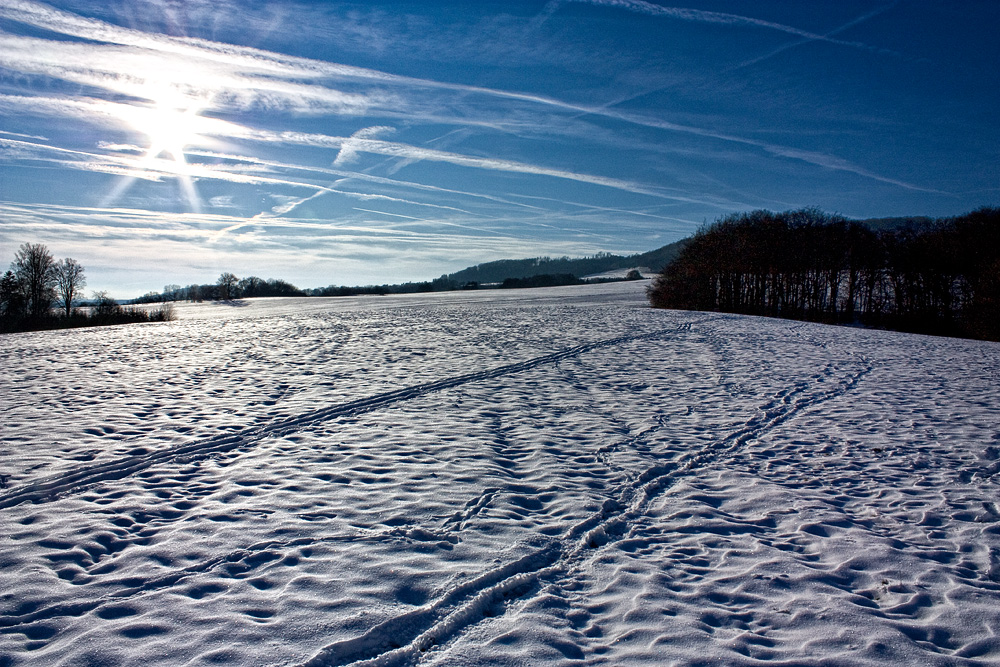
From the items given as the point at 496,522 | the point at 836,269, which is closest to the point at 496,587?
the point at 496,522

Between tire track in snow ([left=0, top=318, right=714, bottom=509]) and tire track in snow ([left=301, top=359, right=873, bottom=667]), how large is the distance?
202 inches

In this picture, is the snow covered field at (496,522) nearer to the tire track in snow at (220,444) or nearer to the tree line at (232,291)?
the tire track in snow at (220,444)

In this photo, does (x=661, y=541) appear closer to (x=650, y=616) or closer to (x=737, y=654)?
(x=650, y=616)

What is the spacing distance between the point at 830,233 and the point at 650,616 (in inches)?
1674

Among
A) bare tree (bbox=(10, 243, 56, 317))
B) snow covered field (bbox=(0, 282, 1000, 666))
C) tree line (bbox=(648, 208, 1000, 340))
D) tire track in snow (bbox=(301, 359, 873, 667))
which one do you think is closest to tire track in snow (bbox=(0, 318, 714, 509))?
snow covered field (bbox=(0, 282, 1000, 666))

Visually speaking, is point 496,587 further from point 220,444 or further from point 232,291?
point 232,291

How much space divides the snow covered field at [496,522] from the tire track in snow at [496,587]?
0.02m

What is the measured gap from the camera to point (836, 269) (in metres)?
37.9

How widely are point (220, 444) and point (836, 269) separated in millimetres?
42002

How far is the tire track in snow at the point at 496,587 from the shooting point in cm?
362

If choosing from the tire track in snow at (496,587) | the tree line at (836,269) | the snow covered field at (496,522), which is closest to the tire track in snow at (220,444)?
the snow covered field at (496,522)

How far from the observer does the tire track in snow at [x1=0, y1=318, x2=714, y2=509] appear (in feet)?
21.1

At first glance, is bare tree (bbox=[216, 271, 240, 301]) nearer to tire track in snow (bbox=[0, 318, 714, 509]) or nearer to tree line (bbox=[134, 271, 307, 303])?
tree line (bbox=[134, 271, 307, 303])

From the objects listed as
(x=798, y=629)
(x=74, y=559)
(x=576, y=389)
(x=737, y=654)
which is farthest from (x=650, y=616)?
(x=576, y=389)
